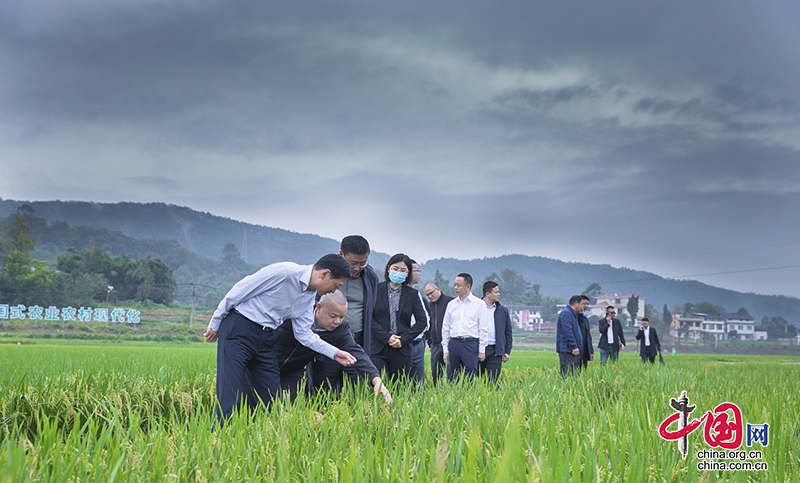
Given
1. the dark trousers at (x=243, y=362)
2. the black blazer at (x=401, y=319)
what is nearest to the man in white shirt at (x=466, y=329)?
the black blazer at (x=401, y=319)

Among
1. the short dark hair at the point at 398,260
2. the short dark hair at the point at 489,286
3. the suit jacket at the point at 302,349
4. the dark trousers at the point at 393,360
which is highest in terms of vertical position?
the short dark hair at the point at 398,260

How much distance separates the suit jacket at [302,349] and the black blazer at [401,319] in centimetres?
136

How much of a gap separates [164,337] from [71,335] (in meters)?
7.16

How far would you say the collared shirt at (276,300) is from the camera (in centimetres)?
471

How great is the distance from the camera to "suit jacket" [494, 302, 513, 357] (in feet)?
30.3

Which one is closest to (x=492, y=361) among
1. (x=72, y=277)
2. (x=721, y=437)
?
(x=721, y=437)

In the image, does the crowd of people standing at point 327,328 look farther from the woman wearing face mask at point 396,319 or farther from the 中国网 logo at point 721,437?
the 中国网 logo at point 721,437

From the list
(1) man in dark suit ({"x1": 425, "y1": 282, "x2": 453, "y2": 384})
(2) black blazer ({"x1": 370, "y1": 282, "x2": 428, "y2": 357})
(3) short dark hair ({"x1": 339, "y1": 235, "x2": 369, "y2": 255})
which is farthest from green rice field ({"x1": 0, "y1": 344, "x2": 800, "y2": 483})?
(1) man in dark suit ({"x1": 425, "y1": 282, "x2": 453, "y2": 384})

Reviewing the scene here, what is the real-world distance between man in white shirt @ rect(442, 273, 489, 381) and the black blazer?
1.12 metres

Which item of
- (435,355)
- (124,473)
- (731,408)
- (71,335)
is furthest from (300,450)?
(71,335)

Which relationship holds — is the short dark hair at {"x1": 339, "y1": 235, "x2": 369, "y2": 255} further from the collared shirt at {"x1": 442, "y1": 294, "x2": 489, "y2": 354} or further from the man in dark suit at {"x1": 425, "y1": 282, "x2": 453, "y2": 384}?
the man in dark suit at {"x1": 425, "y1": 282, "x2": 453, "y2": 384}

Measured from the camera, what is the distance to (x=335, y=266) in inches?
183

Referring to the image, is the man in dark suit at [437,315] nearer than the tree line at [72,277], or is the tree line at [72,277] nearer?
the man in dark suit at [437,315]

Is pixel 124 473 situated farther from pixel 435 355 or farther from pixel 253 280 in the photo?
pixel 435 355
